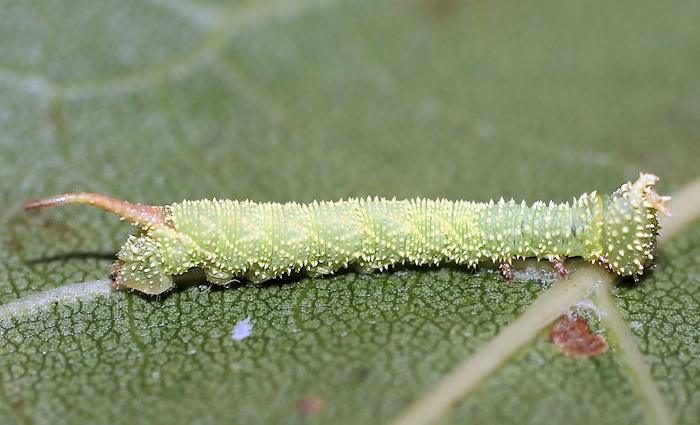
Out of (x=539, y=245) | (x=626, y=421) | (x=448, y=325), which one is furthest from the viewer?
(x=539, y=245)

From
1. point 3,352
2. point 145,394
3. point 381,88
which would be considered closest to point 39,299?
point 3,352

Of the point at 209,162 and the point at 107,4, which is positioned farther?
the point at 107,4

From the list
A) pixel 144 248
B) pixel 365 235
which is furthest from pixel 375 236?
pixel 144 248

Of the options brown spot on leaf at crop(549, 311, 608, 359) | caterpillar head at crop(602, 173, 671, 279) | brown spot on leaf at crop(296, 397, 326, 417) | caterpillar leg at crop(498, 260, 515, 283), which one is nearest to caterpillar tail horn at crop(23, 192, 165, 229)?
brown spot on leaf at crop(296, 397, 326, 417)

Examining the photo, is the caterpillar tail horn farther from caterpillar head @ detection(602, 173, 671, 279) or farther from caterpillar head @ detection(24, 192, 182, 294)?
caterpillar head @ detection(602, 173, 671, 279)

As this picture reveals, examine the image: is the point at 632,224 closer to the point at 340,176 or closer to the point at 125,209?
the point at 340,176

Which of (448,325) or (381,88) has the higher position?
(381,88)

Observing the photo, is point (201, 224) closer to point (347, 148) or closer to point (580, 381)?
point (347, 148)
